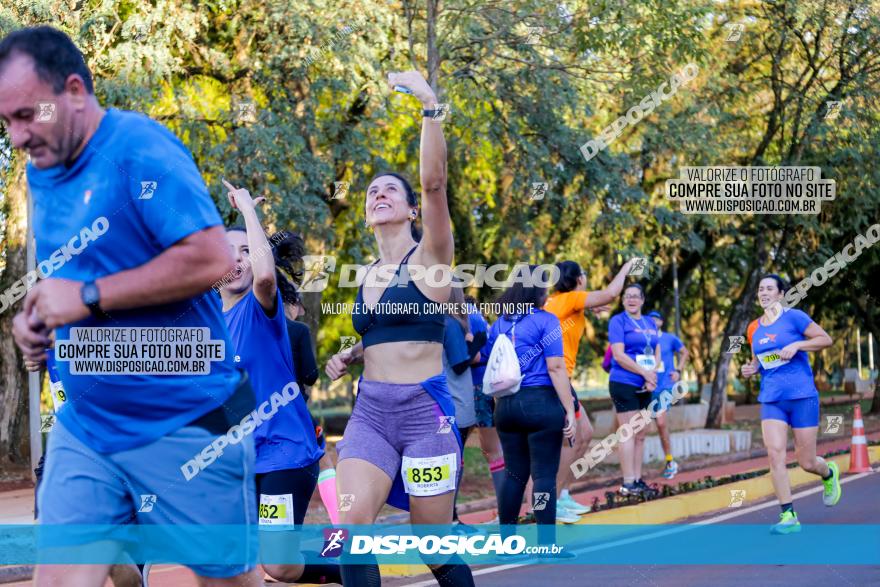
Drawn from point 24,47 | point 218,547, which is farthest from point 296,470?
point 24,47

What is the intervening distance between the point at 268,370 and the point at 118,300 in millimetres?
2698

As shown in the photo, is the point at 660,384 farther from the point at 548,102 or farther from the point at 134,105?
the point at 134,105

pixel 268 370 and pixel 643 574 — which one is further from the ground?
pixel 268 370

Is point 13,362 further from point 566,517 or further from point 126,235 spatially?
point 126,235

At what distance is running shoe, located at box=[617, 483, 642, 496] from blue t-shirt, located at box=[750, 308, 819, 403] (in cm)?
203

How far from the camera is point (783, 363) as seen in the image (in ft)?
33.6

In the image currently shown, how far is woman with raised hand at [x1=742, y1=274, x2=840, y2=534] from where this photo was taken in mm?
10148

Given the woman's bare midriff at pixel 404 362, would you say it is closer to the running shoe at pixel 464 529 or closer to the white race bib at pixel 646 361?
the running shoe at pixel 464 529

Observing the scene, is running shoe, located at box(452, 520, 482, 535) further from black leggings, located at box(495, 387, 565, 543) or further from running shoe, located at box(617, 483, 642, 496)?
running shoe, located at box(617, 483, 642, 496)

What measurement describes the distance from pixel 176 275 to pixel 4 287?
16063 mm

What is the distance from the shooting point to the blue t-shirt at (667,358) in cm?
1538

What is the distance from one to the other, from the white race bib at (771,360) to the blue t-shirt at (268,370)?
214 inches

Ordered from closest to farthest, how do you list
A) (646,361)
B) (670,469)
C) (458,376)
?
(458,376) < (646,361) < (670,469)

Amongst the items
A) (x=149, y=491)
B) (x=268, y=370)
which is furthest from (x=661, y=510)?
(x=149, y=491)
